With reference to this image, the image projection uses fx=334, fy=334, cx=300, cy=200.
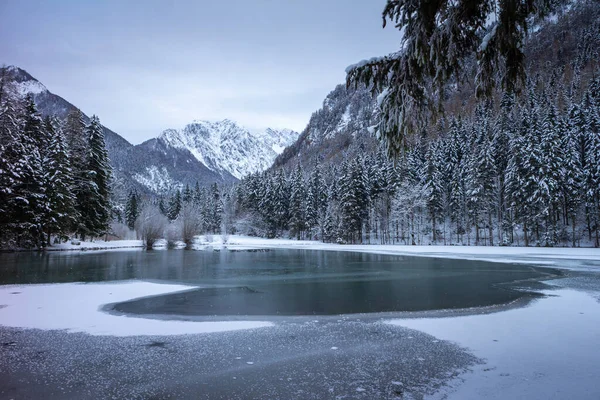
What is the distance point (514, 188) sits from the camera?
132ft

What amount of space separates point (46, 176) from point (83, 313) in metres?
31.6

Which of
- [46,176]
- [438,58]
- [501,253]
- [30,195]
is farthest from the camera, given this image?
[46,176]

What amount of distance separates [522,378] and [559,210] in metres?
44.9

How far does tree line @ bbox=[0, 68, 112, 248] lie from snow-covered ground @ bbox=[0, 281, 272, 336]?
2096 centimetres

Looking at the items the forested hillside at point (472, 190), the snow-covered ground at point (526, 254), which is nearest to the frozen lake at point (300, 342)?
the forested hillside at point (472, 190)

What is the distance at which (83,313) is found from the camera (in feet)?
30.6

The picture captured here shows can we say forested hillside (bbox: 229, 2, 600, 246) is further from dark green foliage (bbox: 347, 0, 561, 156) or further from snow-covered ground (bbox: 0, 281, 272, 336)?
snow-covered ground (bbox: 0, 281, 272, 336)

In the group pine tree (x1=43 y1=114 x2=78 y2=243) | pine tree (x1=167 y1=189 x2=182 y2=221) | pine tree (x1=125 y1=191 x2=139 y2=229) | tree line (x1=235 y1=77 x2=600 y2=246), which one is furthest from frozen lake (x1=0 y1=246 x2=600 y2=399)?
pine tree (x1=167 y1=189 x2=182 y2=221)

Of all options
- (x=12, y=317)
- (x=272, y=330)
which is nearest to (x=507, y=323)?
(x=272, y=330)

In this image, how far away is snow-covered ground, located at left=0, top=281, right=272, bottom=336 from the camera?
785cm

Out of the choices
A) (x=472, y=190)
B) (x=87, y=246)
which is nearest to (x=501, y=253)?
(x=472, y=190)

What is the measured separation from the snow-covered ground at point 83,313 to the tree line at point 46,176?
2096 centimetres

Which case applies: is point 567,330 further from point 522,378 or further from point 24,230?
point 24,230

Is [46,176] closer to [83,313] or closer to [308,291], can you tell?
[83,313]
